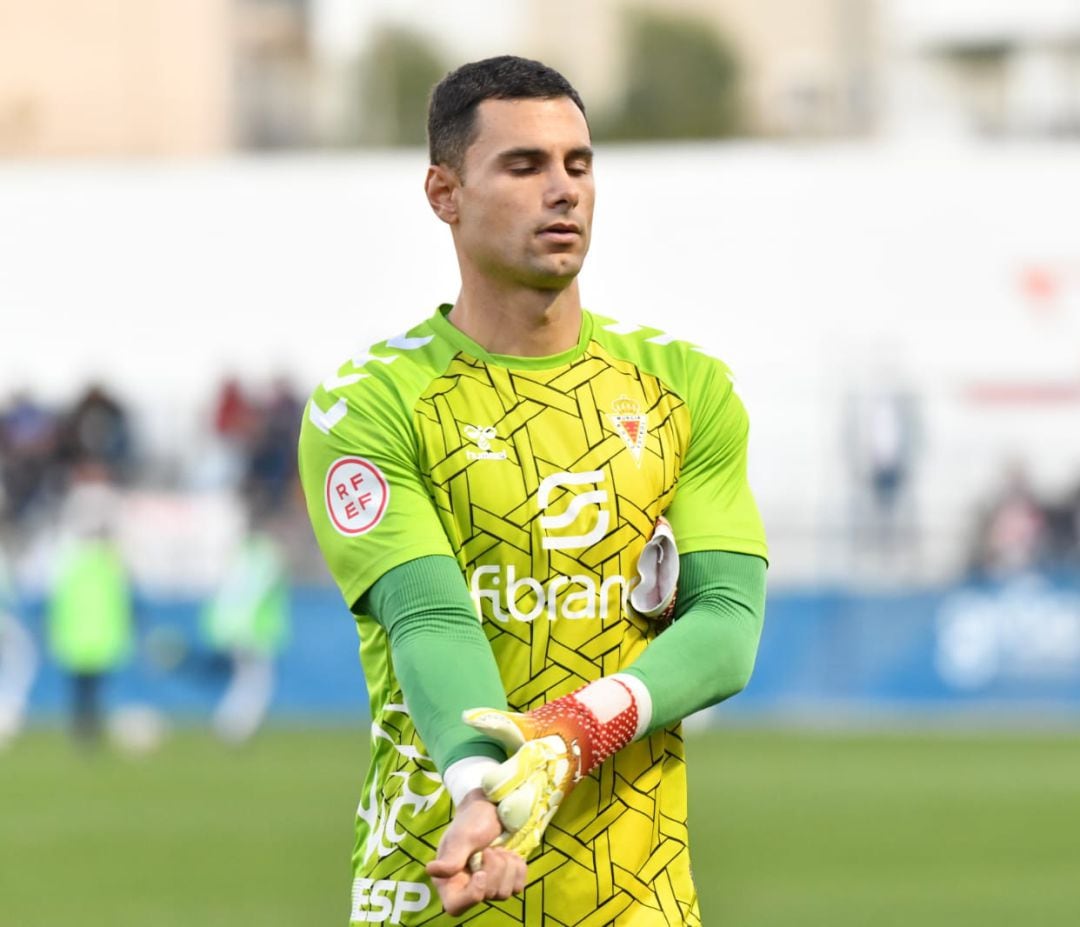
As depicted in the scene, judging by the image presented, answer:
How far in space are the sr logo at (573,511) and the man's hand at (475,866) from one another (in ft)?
2.13

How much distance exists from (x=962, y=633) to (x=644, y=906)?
2090 centimetres

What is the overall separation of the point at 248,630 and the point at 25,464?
5234 millimetres

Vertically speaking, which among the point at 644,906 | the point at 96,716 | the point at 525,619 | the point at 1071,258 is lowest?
the point at 96,716

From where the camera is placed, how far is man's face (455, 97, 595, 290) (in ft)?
13.3

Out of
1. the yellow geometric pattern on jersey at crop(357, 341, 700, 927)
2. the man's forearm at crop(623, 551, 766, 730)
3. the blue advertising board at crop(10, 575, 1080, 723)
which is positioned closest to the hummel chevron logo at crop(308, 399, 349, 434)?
the yellow geometric pattern on jersey at crop(357, 341, 700, 927)

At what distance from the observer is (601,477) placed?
13.6 feet

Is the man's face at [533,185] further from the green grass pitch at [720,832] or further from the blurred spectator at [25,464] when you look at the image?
the blurred spectator at [25,464]

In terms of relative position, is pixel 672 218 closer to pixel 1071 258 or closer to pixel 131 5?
pixel 1071 258

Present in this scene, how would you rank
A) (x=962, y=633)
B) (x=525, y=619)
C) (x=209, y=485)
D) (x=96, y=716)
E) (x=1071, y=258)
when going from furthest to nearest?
(x=1071, y=258) → (x=209, y=485) → (x=962, y=633) → (x=96, y=716) → (x=525, y=619)

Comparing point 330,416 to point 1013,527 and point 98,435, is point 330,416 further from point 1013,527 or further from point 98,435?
point 98,435

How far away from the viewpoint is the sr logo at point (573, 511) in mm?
4109

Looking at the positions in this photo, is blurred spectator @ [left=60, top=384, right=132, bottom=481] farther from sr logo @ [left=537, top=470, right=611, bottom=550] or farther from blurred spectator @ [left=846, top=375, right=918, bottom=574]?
sr logo @ [left=537, top=470, right=611, bottom=550]

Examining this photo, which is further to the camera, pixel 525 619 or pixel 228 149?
pixel 228 149

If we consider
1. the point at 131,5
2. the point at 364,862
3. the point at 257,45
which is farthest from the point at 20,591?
the point at 257,45
